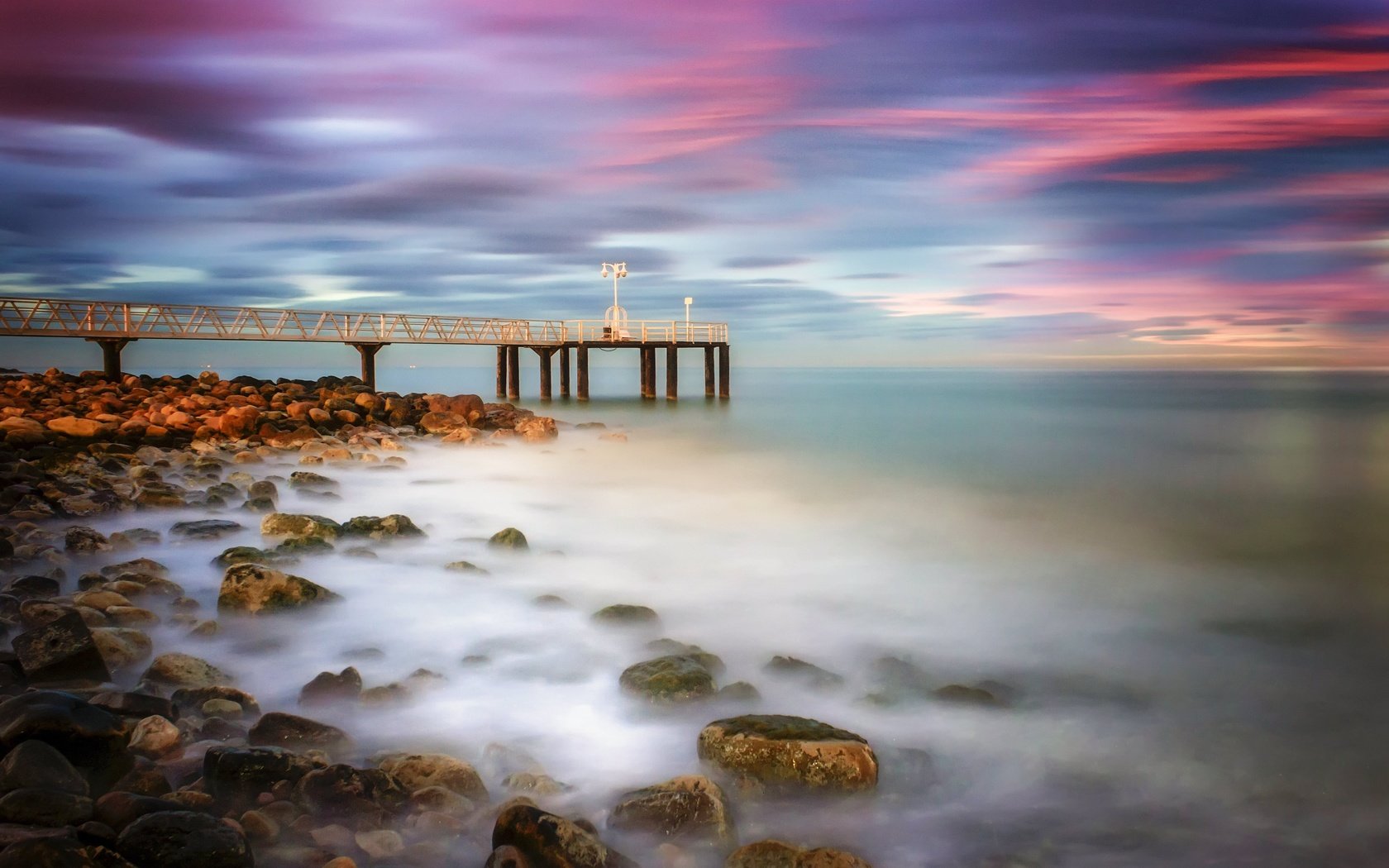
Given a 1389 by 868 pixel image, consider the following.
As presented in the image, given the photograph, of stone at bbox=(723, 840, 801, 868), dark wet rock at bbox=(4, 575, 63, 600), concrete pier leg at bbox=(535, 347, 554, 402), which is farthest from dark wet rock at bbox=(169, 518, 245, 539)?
concrete pier leg at bbox=(535, 347, 554, 402)

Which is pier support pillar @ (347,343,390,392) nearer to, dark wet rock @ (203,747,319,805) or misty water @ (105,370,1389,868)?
misty water @ (105,370,1389,868)

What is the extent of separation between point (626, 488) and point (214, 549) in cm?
759

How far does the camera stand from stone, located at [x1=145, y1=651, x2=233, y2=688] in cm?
536

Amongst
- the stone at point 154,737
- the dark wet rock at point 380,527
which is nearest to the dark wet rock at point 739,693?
the stone at point 154,737

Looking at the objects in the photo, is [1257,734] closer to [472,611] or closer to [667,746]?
[667,746]

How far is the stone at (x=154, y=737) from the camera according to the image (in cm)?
437

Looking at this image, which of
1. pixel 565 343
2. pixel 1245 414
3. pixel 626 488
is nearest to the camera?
pixel 626 488

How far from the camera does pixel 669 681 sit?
578 centimetres

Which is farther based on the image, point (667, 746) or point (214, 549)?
point (214, 549)

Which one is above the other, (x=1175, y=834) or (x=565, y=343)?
(x=565, y=343)

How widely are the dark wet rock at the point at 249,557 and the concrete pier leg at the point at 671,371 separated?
87.7ft

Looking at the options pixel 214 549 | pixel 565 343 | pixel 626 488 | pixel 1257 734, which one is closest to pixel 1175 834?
pixel 1257 734

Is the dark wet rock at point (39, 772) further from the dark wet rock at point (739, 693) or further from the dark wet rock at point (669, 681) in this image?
the dark wet rock at point (739, 693)

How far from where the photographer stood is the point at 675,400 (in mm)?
37750
